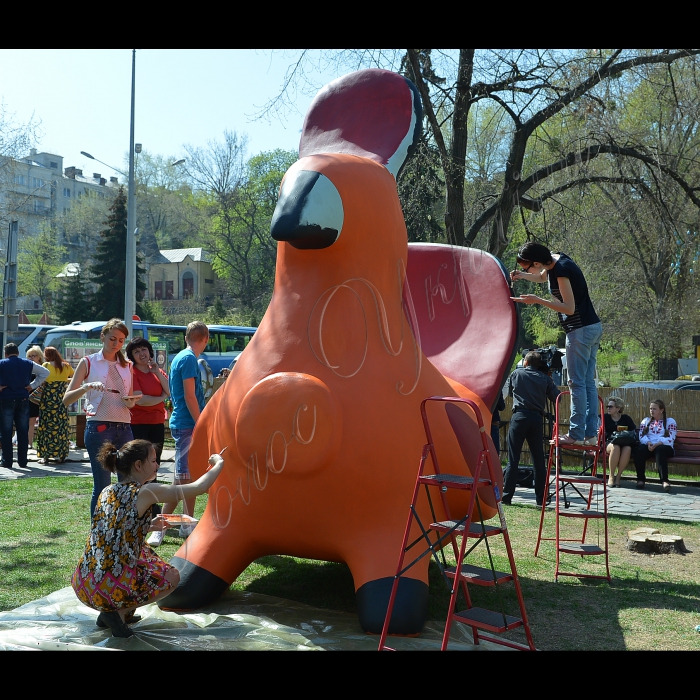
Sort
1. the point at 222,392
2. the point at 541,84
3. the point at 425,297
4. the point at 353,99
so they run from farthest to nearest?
1. the point at 541,84
2. the point at 425,297
3. the point at 353,99
4. the point at 222,392

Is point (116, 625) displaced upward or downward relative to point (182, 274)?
downward

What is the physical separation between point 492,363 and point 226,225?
28.6 meters

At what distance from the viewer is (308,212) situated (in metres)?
4.34

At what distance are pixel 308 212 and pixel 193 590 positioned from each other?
94.4 inches

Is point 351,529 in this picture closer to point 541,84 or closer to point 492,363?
point 492,363

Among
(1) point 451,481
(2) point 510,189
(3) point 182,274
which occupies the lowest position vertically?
(1) point 451,481

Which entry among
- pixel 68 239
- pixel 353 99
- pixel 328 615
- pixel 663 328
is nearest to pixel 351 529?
pixel 328 615

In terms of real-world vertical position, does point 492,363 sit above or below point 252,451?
above

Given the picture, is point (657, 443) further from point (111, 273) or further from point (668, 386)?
point (111, 273)

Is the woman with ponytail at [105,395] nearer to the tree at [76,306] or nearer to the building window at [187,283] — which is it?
the tree at [76,306]

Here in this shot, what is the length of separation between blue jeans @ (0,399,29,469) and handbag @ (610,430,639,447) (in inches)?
340

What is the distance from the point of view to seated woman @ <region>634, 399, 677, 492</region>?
11.1 m

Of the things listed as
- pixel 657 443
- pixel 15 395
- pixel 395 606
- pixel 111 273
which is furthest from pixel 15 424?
pixel 111 273

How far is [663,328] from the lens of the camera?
23750 millimetres
